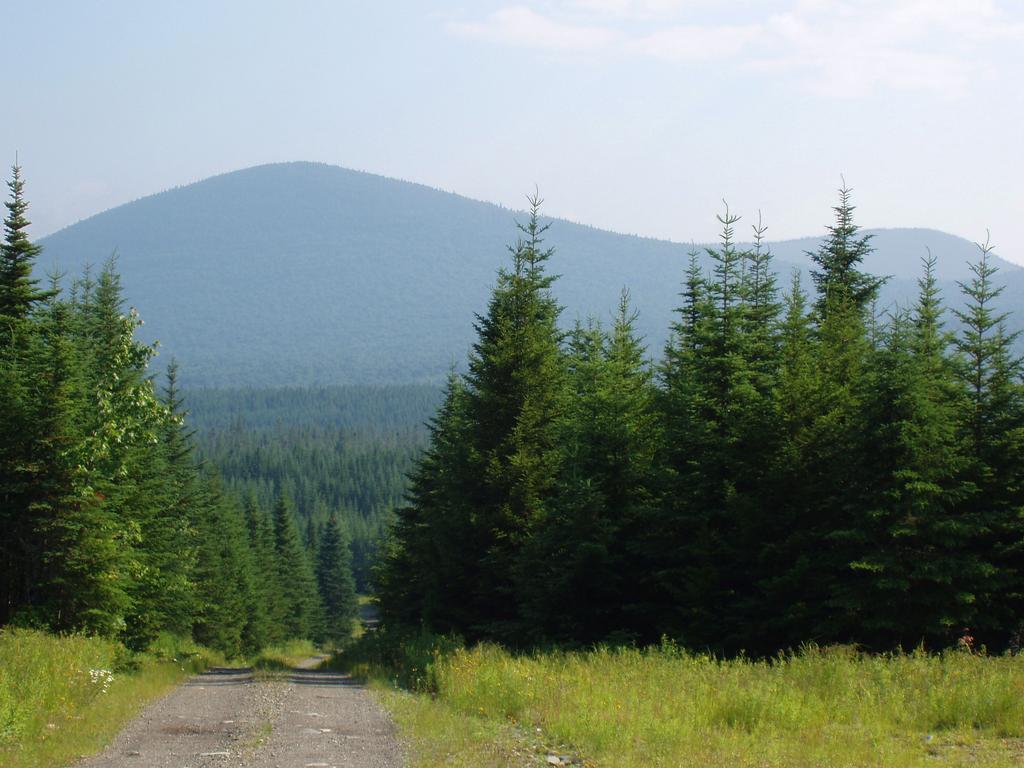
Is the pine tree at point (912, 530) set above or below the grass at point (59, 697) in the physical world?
above

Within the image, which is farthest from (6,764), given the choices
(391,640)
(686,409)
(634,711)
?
(391,640)

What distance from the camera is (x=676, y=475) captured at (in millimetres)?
24391

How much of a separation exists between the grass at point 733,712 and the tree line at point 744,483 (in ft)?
10.7

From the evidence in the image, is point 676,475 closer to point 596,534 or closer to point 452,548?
point 596,534

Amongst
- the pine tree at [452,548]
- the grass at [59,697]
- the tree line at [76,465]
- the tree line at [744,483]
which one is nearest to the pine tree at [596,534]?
the tree line at [744,483]

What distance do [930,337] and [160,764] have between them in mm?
19231

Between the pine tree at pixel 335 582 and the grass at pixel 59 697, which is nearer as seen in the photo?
the grass at pixel 59 697

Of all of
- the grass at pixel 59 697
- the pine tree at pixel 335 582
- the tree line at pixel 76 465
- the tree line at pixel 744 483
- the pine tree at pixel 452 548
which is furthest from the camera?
the pine tree at pixel 335 582

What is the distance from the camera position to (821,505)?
2238 centimetres

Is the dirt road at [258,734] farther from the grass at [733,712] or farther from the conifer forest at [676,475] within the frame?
the conifer forest at [676,475]

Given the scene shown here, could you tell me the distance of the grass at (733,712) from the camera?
12.0 m

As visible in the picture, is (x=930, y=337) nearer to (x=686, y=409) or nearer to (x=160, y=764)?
(x=686, y=409)

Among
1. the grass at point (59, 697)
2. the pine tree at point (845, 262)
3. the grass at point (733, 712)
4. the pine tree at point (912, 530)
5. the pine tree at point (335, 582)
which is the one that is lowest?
the pine tree at point (335, 582)

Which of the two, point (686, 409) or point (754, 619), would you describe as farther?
point (686, 409)
